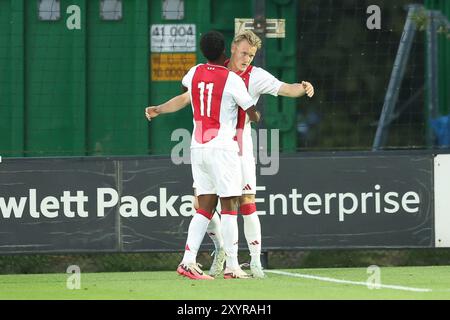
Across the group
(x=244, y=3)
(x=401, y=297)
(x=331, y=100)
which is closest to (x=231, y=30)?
(x=244, y=3)

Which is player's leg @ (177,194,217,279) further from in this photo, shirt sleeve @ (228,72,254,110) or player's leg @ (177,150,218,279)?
shirt sleeve @ (228,72,254,110)

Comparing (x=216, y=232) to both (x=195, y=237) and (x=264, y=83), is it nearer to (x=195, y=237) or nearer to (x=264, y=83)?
(x=195, y=237)

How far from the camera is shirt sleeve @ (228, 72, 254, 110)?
1089 cm

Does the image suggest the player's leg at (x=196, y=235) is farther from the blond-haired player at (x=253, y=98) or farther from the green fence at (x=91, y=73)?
the green fence at (x=91, y=73)

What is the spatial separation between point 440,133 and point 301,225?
160 centimetres

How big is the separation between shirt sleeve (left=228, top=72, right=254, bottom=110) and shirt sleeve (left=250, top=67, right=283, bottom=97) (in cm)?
38

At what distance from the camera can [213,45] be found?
1102 centimetres

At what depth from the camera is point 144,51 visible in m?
13.5

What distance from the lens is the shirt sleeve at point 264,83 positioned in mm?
11289

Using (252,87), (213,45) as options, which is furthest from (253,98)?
(213,45)

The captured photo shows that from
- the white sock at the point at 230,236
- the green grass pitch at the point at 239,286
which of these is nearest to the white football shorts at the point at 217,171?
the white sock at the point at 230,236

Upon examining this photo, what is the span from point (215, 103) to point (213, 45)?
1.45ft

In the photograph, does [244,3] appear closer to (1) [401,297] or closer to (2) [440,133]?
(2) [440,133]

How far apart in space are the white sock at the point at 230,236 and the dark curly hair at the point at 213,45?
1.22 m
